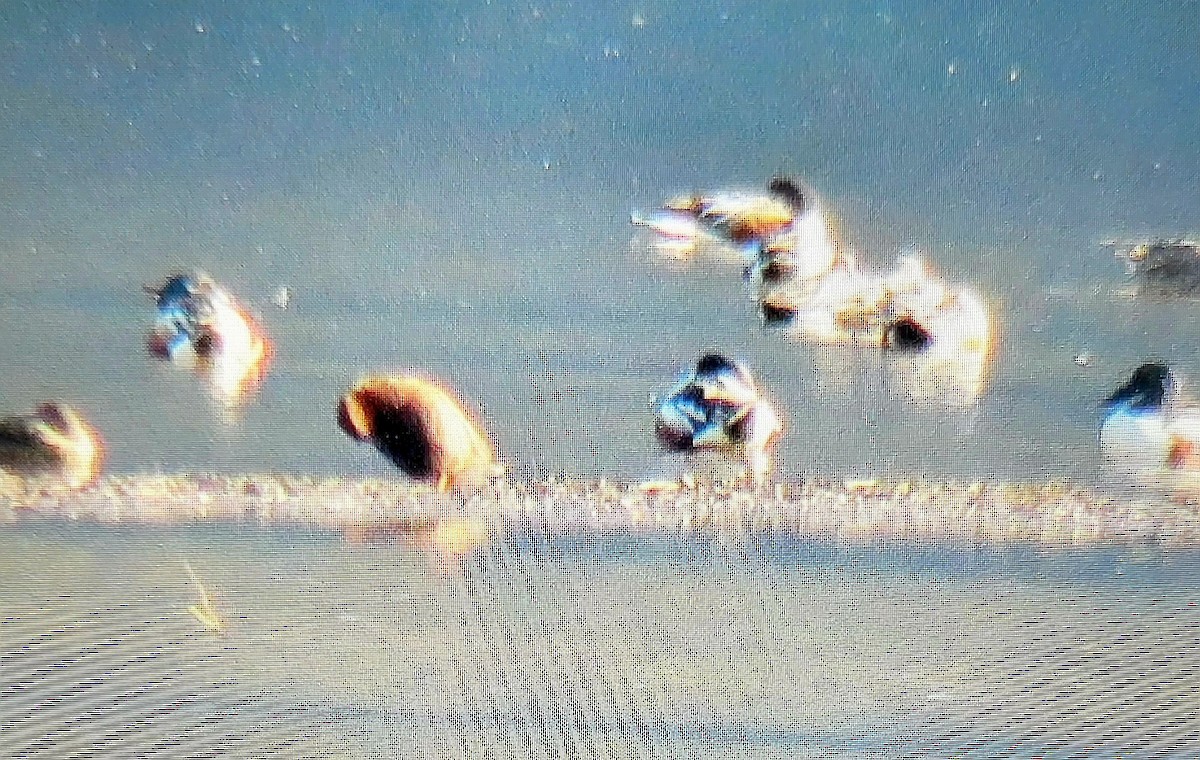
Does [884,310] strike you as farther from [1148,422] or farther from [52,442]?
[52,442]

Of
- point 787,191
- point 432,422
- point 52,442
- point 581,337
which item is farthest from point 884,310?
point 52,442

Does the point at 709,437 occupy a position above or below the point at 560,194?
below

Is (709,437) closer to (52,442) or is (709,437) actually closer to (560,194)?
(560,194)

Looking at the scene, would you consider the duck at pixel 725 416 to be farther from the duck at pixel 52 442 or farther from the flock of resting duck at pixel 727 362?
the duck at pixel 52 442

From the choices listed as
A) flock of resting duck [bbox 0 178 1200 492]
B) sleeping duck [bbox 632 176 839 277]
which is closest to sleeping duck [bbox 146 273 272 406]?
flock of resting duck [bbox 0 178 1200 492]

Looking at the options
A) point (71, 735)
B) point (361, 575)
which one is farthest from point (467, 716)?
point (71, 735)

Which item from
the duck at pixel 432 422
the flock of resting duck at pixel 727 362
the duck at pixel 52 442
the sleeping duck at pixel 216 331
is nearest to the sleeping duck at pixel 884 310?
the flock of resting duck at pixel 727 362
